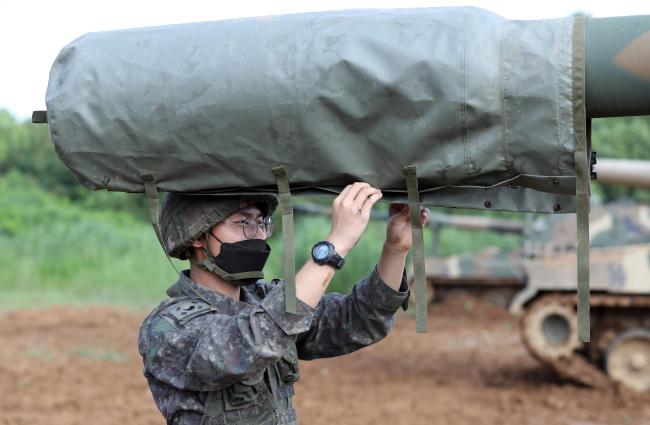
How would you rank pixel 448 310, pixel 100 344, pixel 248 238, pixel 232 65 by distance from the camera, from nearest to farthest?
pixel 232 65 → pixel 248 238 → pixel 100 344 → pixel 448 310

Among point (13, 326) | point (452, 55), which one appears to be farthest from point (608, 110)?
point (13, 326)

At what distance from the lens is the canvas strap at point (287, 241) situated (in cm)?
276

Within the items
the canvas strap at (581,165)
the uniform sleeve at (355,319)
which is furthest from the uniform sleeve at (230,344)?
the canvas strap at (581,165)

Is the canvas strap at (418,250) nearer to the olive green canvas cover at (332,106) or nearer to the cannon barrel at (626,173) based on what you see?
the olive green canvas cover at (332,106)

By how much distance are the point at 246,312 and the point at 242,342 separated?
0.35 ft

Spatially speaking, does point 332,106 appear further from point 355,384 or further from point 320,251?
point 355,384

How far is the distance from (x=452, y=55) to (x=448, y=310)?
14048mm

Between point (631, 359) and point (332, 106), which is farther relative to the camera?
point (631, 359)

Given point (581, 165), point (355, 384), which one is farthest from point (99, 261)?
point (581, 165)

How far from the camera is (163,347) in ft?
9.49

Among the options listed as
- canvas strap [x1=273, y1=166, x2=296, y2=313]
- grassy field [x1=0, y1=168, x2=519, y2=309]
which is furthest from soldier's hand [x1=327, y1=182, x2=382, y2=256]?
grassy field [x1=0, y1=168, x2=519, y2=309]

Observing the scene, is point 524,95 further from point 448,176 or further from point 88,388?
point 88,388

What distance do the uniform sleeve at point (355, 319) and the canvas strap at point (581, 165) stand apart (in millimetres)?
706

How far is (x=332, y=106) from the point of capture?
2699mm
